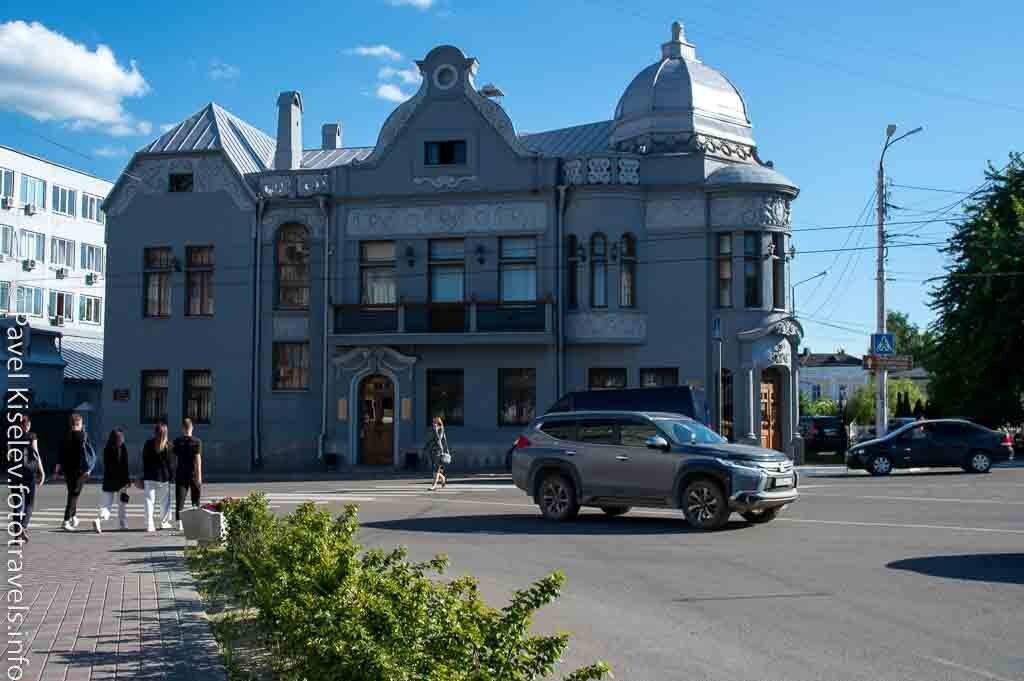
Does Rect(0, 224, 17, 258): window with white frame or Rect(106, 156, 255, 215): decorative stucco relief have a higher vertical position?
Rect(0, 224, 17, 258): window with white frame

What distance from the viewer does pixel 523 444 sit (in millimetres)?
18125

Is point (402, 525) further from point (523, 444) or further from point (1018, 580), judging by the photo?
point (1018, 580)

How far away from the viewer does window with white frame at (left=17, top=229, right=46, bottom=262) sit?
55.5 meters

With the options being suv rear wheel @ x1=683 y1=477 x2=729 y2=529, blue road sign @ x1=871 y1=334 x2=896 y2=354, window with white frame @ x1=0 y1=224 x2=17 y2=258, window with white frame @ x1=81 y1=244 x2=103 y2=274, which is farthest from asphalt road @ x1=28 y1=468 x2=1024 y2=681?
window with white frame @ x1=81 y1=244 x2=103 y2=274

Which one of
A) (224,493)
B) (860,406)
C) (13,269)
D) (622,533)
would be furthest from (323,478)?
(860,406)

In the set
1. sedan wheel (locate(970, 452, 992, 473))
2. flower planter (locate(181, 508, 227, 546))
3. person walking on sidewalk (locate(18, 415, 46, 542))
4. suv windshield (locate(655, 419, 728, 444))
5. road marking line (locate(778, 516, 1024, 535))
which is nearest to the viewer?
flower planter (locate(181, 508, 227, 546))

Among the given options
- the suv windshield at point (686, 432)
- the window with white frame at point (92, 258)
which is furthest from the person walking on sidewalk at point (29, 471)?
the window with white frame at point (92, 258)

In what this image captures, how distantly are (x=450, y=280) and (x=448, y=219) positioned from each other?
1986 millimetres

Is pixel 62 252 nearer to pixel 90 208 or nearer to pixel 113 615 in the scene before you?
pixel 90 208

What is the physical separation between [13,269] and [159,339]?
23474 mm

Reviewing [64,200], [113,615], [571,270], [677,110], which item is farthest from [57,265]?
[113,615]

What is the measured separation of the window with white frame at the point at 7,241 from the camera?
54.0m

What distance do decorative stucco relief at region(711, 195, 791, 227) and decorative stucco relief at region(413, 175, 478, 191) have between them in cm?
785

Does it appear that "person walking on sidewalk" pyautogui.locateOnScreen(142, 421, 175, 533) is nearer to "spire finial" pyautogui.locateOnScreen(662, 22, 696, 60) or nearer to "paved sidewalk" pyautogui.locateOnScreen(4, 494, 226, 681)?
A: "paved sidewalk" pyautogui.locateOnScreen(4, 494, 226, 681)
